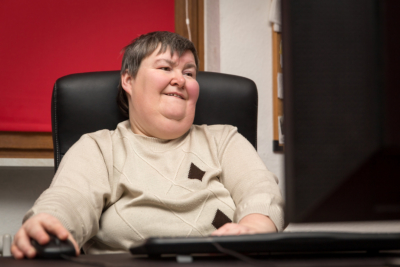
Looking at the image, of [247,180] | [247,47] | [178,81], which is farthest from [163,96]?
[247,47]

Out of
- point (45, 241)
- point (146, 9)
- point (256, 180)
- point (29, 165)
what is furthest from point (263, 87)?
point (45, 241)

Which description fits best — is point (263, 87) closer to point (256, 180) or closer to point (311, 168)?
point (256, 180)

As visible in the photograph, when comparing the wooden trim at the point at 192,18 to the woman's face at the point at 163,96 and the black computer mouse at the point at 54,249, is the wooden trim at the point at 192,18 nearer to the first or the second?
the woman's face at the point at 163,96

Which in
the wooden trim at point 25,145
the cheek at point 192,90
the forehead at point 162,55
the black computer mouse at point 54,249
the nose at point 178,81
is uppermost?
the forehead at point 162,55

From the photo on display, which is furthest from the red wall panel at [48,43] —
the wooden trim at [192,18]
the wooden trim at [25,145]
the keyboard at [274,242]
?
the keyboard at [274,242]

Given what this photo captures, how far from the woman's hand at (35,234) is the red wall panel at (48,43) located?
1151mm

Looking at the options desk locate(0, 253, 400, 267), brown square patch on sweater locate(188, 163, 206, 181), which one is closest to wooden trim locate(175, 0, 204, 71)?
brown square patch on sweater locate(188, 163, 206, 181)

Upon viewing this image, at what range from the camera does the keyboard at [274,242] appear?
440mm

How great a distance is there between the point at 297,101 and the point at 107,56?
61.5 inches

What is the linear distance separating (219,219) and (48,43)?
1202 mm

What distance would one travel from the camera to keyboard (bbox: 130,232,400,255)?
440 mm

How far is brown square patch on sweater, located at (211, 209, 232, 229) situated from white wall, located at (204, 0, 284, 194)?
0.85 meters

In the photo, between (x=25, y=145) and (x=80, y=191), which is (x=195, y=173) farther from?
(x=25, y=145)

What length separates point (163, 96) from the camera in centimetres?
111
